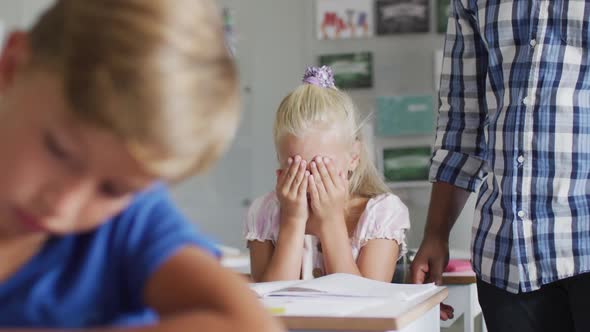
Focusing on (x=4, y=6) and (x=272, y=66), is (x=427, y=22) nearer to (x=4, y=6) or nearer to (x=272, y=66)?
(x=272, y=66)

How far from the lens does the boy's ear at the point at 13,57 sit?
2.15ft

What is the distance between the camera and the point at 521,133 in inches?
68.0

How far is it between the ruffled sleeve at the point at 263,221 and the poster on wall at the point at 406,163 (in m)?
1.89

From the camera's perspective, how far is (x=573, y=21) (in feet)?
5.51

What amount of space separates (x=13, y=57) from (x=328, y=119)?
1.59 metres

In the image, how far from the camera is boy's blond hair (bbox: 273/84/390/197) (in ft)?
7.22

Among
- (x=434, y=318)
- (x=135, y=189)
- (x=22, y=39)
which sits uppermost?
(x=22, y=39)

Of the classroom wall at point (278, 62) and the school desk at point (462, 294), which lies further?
the classroom wall at point (278, 62)

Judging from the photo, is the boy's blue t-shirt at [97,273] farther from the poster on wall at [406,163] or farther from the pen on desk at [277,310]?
the poster on wall at [406,163]

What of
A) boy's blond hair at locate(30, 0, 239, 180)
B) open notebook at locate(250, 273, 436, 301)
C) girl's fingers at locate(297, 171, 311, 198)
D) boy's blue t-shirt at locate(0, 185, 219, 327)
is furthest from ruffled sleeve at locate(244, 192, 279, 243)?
boy's blond hair at locate(30, 0, 239, 180)

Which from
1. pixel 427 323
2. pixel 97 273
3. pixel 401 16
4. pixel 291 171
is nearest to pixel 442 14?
pixel 401 16

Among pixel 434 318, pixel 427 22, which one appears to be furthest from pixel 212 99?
pixel 427 22

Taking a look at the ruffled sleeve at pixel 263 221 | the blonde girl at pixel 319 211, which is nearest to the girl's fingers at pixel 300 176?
the blonde girl at pixel 319 211

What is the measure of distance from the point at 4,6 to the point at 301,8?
1.32 m
